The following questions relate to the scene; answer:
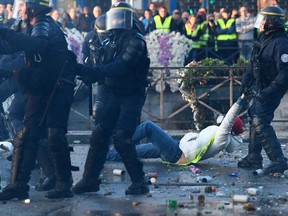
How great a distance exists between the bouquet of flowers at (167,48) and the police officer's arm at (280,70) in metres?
8.19

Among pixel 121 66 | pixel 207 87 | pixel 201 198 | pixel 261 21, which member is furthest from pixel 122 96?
pixel 207 87

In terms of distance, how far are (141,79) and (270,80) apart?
1882mm

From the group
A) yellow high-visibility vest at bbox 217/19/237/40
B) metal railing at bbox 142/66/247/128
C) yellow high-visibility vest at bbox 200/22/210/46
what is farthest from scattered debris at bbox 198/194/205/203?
yellow high-visibility vest at bbox 217/19/237/40

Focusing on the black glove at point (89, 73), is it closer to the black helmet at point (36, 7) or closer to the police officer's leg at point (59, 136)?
the police officer's leg at point (59, 136)

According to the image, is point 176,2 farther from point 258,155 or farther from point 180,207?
point 180,207

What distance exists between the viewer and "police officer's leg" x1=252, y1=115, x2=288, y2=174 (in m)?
11.8

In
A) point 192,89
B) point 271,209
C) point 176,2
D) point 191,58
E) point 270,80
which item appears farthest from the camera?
point 176,2

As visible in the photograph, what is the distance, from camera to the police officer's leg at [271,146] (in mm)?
11812

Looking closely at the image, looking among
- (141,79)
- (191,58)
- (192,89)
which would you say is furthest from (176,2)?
(141,79)

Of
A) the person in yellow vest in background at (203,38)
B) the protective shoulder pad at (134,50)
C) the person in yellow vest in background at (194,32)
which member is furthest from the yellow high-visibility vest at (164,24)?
the protective shoulder pad at (134,50)

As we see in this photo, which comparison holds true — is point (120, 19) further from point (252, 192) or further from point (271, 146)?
point (271, 146)

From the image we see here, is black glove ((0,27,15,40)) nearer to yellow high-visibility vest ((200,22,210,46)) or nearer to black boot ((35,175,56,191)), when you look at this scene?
black boot ((35,175,56,191))

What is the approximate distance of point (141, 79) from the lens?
34.6 feet

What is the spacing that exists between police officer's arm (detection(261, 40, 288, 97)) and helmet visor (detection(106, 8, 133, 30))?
6.28 ft
